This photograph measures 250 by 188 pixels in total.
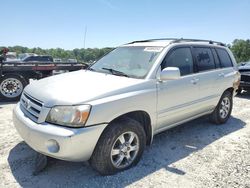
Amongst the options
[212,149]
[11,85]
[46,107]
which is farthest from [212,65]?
[11,85]

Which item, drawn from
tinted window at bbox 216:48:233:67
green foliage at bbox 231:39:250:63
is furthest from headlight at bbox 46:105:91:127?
green foliage at bbox 231:39:250:63

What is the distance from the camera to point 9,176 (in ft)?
10.2

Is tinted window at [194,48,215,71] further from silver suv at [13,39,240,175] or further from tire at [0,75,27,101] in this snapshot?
tire at [0,75,27,101]

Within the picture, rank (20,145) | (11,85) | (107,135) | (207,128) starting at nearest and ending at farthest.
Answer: (107,135), (20,145), (207,128), (11,85)

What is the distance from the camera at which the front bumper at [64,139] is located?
267cm

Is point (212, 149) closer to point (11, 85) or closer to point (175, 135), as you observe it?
point (175, 135)

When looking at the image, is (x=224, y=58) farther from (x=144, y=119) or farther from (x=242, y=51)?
(x=242, y=51)

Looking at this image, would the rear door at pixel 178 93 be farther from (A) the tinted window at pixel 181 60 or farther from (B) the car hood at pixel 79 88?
(B) the car hood at pixel 79 88

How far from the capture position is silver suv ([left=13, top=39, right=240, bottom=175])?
9.07 feet

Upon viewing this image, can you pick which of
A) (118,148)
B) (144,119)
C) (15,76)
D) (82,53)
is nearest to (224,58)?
(144,119)

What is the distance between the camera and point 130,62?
3.91 meters

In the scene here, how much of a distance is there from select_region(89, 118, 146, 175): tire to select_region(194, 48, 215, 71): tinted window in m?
1.92

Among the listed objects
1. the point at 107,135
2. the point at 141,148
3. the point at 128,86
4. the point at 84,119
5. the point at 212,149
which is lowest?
the point at 212,149

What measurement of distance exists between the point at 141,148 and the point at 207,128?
90.3 inches
